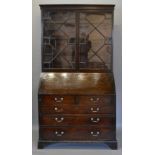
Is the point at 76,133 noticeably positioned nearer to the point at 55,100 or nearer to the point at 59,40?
the point at 55,100

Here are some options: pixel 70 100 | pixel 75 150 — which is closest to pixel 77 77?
pixel 70 100

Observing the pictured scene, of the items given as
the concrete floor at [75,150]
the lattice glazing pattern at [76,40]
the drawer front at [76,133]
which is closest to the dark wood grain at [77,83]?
the lattice glazing pattern at [76,40]

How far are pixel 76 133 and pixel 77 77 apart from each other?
692mm

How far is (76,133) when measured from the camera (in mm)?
3473

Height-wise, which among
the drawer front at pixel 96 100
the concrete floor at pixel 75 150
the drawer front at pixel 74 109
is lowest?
the concrete floor at pixel 75 150

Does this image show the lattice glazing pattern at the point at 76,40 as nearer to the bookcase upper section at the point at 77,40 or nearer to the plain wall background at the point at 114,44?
the bookcase upper section at the point at 77,40

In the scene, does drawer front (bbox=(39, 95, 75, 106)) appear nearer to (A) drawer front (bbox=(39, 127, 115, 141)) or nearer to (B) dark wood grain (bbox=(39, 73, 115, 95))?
(B) dark wood grain (bbox=(39, 73, 115, 95))

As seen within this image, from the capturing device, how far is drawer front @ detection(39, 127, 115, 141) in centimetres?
346

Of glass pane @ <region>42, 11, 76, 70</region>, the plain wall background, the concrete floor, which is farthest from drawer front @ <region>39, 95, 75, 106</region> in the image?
the plain wall background

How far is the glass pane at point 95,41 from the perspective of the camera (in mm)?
3650

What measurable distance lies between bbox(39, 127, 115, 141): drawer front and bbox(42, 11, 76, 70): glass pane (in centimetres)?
78
